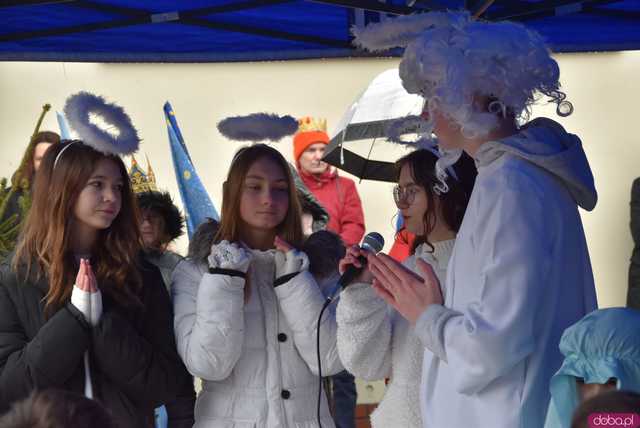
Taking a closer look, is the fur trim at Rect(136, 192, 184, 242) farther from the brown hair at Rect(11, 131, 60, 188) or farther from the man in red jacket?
the man in red jacket

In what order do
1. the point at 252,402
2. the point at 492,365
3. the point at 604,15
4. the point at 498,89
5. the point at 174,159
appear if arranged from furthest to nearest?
the point at 174,159 < the point at 604,15 < the point at 252,402 < the point at 498,89 < the point at 492,365

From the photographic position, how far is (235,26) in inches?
173

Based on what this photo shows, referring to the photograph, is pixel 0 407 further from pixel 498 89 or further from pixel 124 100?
pixel 124 100

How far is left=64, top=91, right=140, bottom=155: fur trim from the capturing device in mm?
3471

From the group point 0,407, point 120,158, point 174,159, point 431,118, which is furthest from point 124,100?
point 431,118

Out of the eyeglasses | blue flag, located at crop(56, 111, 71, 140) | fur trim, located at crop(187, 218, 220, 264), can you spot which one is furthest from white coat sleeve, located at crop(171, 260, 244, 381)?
blue flag, located at crop(56, 111, 71, 140)

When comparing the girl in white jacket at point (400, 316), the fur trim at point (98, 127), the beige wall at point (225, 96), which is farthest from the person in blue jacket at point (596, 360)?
the beige wall at point (225, 96)

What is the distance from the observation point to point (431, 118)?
2.57m

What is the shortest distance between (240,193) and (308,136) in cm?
287

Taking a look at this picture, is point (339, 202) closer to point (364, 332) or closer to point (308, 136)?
point (308, 136)

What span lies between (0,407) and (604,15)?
8.96ft

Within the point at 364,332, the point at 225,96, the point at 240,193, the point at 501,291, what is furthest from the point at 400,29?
the point at 225,96

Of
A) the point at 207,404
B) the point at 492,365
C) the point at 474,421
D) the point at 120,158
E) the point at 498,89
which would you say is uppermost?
the point at 498,89

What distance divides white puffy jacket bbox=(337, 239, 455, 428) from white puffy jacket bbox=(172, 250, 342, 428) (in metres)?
0.27
